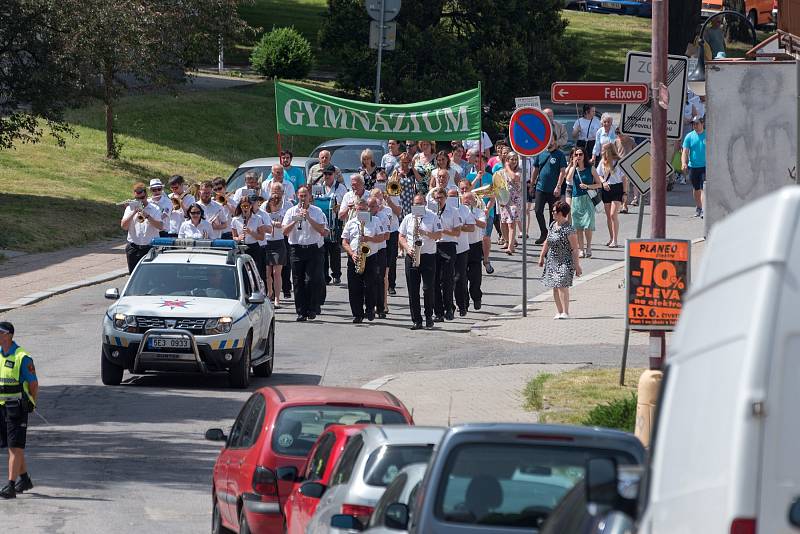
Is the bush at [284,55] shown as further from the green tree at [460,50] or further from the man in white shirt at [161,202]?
the man in white shirt at [161,202]

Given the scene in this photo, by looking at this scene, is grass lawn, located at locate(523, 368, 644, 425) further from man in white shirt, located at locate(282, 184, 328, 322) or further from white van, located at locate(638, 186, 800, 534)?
white van, located at locate(638, 186, 800, 534)

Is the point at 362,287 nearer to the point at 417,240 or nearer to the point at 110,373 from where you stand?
the point at 417,240

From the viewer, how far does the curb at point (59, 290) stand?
2466 cm

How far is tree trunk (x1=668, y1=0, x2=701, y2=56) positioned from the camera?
43031mm

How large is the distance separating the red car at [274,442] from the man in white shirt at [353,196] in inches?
447

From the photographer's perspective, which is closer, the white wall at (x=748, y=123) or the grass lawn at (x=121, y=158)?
the white wall at (x=748, y=123)

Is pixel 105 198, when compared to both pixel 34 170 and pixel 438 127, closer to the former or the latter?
pixel 34 170

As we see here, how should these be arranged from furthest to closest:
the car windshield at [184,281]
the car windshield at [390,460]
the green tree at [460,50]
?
the green tree at [460,50], the car windshield at [184,281], the car windshield at [390,460]

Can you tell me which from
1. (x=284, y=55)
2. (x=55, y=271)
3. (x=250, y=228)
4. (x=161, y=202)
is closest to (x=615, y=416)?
(x=250, y=228)

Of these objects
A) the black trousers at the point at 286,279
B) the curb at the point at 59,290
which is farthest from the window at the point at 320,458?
the black trousers at the point at 286,279

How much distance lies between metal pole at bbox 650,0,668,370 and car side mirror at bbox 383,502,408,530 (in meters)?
7.57

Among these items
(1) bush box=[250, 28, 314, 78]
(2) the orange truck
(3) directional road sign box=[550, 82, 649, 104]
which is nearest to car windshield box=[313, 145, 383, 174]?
(3) directional road sign box=[550, 82, 649, 104]

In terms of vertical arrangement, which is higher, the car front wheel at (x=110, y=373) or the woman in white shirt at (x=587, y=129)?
the woman in white shirt at (x=587, y=129)

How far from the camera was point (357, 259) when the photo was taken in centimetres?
2311
